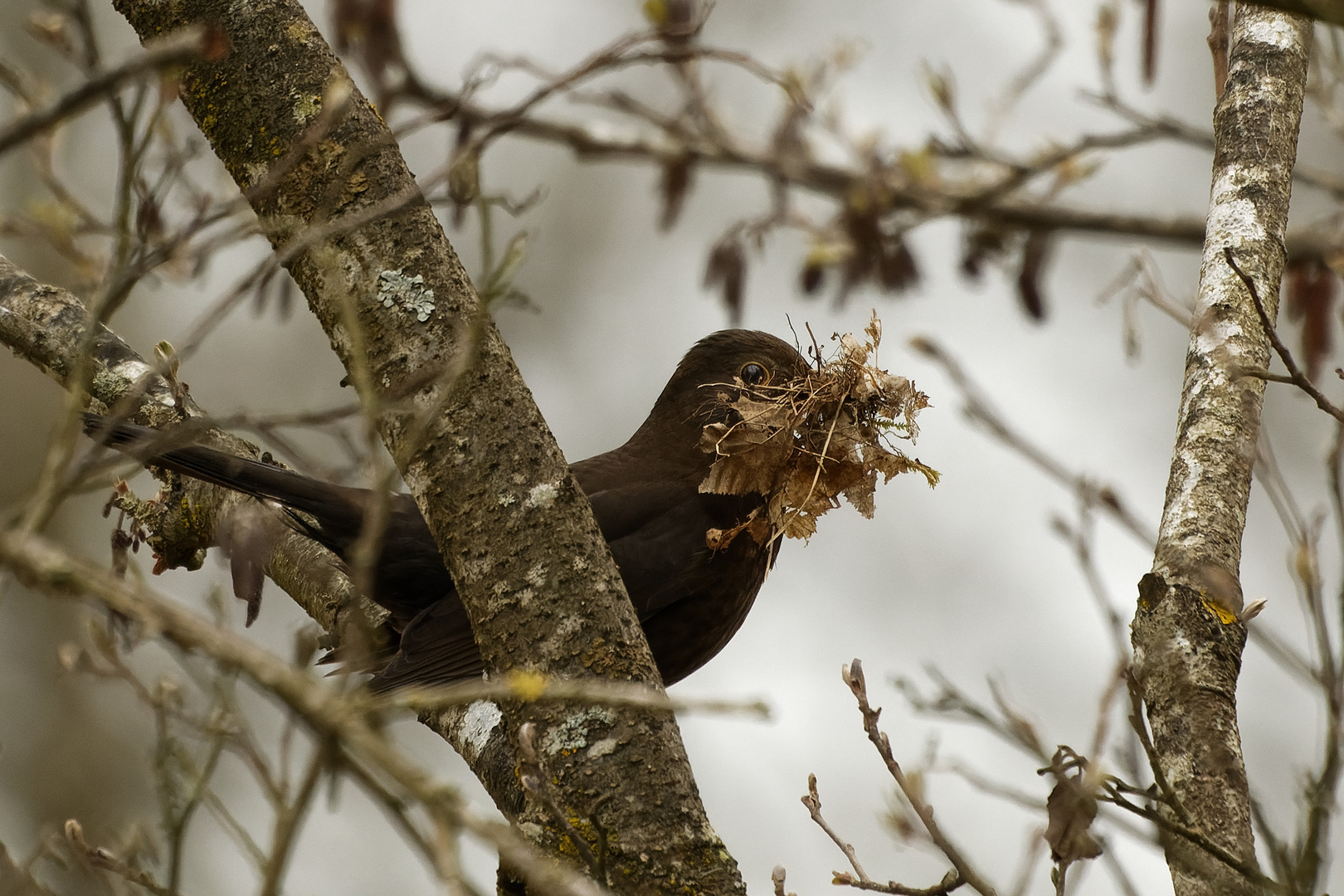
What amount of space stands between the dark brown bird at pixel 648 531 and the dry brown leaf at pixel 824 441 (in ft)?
0.87

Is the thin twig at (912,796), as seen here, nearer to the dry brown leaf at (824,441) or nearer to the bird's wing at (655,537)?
the dry brown leaf at (824,441)

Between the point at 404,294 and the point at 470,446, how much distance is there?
0.30 metres

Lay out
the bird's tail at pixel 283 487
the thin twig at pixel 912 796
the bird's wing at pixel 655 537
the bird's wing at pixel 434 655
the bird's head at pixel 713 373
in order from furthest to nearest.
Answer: the bird's head at pixel 713 373
the bird's wing at pixel 655 537
the bird's wing at pixel 434 655
the bird's tail at pixel 283 487
the thin twig at pixel 912 796

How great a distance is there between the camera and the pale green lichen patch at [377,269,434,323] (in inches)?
86.1

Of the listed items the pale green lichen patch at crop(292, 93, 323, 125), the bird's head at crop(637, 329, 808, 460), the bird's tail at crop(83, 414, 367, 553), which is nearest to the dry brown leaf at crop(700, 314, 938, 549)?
the bird's head at crop(637, 329, 808, 460)

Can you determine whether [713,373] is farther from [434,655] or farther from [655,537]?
[434,655]

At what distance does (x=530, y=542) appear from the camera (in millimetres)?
2117

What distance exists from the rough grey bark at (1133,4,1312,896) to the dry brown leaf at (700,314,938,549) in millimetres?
689

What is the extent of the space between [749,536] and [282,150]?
1.88 m

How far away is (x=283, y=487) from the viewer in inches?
127

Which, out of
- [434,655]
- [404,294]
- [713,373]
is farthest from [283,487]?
[713,373]

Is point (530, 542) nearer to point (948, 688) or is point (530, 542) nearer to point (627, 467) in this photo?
point (948, 688)

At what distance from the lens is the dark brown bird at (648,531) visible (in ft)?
A: 10.6

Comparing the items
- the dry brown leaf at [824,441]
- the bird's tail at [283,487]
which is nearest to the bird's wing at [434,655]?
the bird's tail at [283,487]
